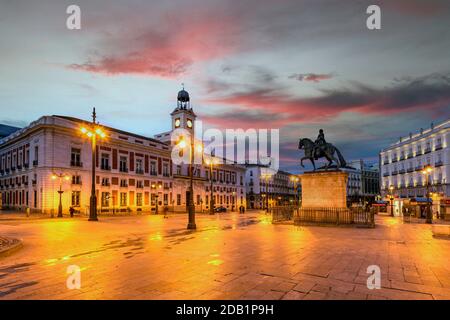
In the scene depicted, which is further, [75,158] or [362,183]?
[362,183]

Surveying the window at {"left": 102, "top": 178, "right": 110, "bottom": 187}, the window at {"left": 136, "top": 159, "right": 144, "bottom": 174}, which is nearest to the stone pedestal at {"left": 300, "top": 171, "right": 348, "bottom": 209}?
the window at {"left": 102, "top": 178, "right": 110, "bottom": 187}

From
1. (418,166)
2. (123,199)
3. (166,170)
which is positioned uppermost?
(418,166)

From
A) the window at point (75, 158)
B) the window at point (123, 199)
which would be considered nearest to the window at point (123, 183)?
the window at point (123, 199)

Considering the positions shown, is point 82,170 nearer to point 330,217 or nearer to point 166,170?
point 166,170

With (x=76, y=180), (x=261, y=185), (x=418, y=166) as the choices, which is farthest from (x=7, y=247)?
(x=261, y=185)

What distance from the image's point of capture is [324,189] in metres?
20.4

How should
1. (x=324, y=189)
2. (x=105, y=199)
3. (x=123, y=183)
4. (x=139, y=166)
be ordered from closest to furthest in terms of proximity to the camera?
(x=324, y=189) → (x=105, y=199) → (x=123, y=183) → (x=139, y=166)

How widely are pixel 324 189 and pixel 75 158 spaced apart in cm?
3612

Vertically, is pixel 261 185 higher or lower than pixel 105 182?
lower

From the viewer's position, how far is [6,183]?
50.0 meters

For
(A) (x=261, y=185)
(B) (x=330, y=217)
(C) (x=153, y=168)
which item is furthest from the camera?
(A) (x=261, y=185)
